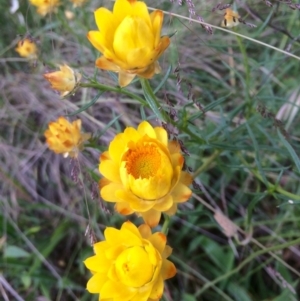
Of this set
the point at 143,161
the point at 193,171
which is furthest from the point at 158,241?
the point at 193,171

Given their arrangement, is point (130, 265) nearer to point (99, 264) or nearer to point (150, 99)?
point (99, 264)

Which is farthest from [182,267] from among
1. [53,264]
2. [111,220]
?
[53,264]

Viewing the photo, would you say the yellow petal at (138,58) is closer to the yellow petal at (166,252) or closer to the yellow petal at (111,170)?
the yellow petal at (111,170)

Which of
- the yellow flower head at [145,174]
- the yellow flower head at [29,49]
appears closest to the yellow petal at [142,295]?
the yellow flower head at [145,174]

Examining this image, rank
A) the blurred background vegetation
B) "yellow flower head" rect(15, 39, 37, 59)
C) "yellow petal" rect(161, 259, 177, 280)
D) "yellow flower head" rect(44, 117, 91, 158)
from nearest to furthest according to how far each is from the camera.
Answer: "yellow petal" rect(161, 259, 177, 280) → "yellow flower head" rect(44, 117, 91, 158) → the blurred background vegetation → "yellow flower head" rect(15, 39, 37, 59)

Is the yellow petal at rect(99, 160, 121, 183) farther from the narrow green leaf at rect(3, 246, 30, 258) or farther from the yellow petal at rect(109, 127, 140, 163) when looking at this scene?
the narrow green leaf at rect(3, 246, 30, 258)

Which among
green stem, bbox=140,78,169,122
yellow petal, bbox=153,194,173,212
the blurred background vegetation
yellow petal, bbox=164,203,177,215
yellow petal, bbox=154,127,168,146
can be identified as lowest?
the blurred background vegetation

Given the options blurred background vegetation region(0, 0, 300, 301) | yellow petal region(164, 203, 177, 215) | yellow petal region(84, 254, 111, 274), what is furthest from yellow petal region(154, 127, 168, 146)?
blurred background vegetation region(0, 0, 300, 301)
